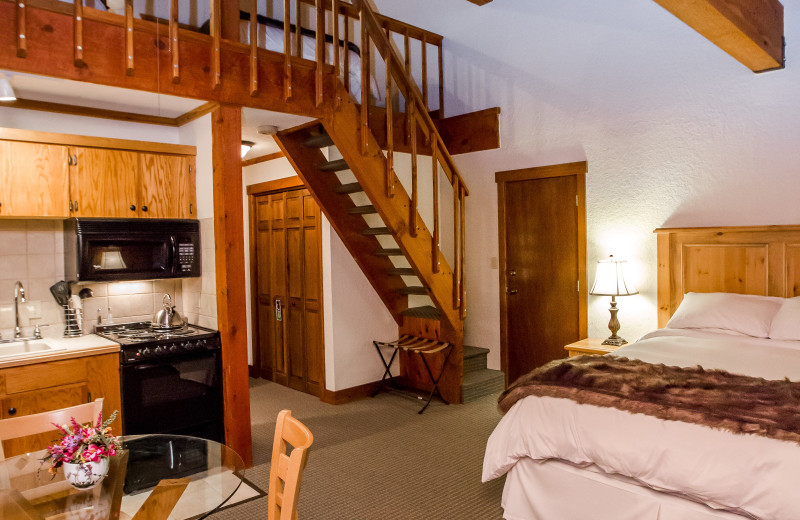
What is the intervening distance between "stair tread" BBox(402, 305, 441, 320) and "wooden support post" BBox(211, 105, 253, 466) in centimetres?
196

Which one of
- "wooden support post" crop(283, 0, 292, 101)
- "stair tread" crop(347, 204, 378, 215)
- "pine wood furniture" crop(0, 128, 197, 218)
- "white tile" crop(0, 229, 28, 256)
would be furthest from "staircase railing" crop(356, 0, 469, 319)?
"white tile" crop(0, 229, 28, 256)

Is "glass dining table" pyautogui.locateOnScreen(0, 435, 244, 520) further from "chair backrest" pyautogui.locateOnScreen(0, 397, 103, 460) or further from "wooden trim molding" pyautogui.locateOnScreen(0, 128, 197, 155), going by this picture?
"wooden trim molding" pyautogui.locateOnScreen(0, 128, 197, 155)

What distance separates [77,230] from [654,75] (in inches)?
168

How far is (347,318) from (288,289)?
889mm

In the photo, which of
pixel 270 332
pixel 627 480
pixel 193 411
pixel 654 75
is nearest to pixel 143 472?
pixel 193 411

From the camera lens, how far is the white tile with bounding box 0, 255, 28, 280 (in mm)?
3604

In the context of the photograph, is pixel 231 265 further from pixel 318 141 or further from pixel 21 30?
pixel 21 30

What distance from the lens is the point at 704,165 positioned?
421cm

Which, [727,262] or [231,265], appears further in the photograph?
[727,262]

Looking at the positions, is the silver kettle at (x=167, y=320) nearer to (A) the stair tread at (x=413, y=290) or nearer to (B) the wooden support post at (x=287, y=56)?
(B) the wooden support post at (x=287, y=56)

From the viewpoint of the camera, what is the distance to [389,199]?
4.18 meters

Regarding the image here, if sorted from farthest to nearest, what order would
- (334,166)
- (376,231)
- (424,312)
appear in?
(424,312)
(376,231)
(334,166)

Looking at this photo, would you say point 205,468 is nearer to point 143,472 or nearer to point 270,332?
point 143,472

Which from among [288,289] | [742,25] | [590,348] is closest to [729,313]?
[590,348]
